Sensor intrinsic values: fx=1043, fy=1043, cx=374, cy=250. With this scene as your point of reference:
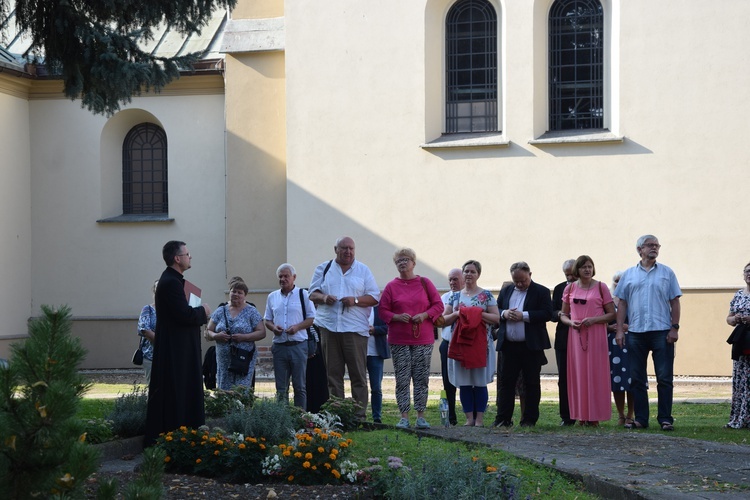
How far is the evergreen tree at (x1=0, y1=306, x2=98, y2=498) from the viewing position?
344 centimetres

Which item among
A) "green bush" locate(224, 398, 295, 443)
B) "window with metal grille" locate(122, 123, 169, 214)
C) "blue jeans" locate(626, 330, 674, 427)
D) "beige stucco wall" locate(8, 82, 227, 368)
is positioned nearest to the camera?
"green bush" locate(224, 398, 295, 443)

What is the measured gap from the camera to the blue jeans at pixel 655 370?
10.9 m

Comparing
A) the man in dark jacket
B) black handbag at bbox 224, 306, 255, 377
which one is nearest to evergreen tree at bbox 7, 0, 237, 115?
black handbag at bbox 224, 306, 255, 377

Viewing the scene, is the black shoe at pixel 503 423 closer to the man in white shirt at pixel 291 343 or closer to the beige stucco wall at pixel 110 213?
the man in white shirt at pixel 291 343

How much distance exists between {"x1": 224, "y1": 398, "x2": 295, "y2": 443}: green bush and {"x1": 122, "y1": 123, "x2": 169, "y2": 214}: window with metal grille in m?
15.2

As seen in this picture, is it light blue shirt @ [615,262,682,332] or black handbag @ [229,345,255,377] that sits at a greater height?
light blue shirt @ [615,262,682,332]

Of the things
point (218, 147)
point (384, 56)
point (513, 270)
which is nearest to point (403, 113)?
point (384, 56)

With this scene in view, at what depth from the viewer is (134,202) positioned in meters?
23.4

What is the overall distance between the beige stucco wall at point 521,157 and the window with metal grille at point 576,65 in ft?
0.94

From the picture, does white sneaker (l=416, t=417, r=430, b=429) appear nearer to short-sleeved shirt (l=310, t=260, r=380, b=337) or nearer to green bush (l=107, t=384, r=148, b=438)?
short-sleeved shirt (l=310, t=260, r=380, b=337)

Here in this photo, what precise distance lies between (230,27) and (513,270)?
1177 centimetres

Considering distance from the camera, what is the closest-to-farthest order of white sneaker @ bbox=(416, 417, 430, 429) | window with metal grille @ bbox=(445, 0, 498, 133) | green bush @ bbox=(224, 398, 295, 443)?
green bush @ bbox=(224, 398, 295, 443) → white sneaker @ bbox=(416, 417, 430, 429) → window with metal grille @ bbox=(445, 0, 498, 133)

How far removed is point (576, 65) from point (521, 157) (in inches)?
81.5

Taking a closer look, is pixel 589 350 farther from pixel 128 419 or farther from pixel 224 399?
pixel 128 419
